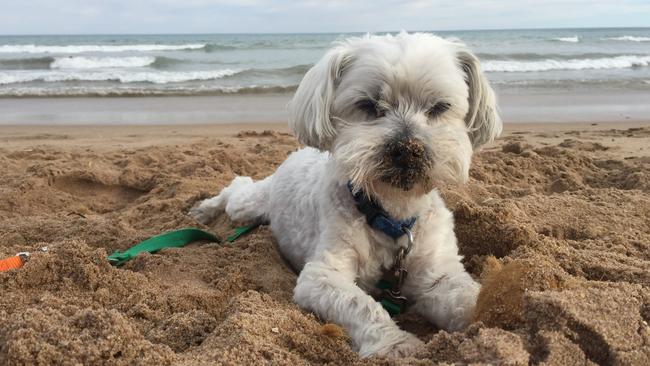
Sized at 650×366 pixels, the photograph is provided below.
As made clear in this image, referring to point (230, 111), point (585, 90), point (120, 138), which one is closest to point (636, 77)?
point (585, 90)

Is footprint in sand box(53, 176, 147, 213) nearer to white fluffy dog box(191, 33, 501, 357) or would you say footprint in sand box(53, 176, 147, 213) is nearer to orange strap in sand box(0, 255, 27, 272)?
orange strap in sand box(0, 255, 27, 272)

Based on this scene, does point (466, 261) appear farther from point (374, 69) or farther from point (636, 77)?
point (636, 77)

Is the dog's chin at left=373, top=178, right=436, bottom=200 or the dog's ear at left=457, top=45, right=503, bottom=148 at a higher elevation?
the dog's ear at left=457, top=45, right=503, bottom=148

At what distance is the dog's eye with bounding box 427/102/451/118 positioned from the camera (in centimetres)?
325

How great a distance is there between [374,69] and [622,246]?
2298mm

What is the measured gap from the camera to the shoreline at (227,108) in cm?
1138

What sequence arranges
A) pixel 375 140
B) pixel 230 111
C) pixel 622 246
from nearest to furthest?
pixel 375 140 → pixel 622 246 → pixel 230 111

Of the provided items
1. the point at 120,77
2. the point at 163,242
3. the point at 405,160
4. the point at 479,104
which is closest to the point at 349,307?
the point at 405,160

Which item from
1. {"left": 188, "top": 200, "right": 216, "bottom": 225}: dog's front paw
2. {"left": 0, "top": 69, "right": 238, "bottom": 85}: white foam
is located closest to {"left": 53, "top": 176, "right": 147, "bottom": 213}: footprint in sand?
{"left": 188, "top": 200, "right": 216, "bottom": 225}: dog's front paw

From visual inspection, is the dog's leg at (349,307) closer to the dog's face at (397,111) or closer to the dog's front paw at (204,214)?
the dog's face at (397,111)

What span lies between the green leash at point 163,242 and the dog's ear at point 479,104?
2.29 meters

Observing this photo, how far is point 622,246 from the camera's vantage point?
3947mm

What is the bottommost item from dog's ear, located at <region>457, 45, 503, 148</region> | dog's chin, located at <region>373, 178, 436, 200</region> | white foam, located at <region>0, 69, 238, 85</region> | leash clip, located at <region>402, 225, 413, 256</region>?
white foam, located at <region>0, 69, 238, 85</region>

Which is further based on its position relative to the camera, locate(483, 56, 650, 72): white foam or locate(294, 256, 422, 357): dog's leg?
locate(483, 56, 650, 72): white foam
